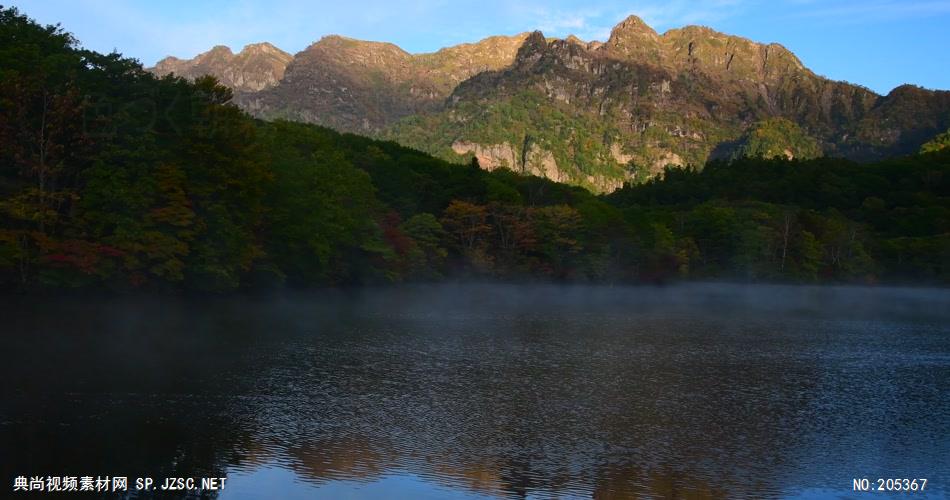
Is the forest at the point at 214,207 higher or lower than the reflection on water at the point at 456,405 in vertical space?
higher

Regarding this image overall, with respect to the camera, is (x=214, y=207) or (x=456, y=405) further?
(x=214, y=207)

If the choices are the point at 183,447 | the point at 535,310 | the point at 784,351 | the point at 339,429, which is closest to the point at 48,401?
the point at 183,447

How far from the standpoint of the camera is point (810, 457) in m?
23.5

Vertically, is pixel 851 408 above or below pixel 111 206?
below

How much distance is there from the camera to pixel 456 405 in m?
29.3

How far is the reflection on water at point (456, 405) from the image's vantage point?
2064 cm

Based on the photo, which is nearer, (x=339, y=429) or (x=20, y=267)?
(x=339, y=429)

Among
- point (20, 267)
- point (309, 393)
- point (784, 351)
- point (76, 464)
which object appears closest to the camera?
point (76, 464)

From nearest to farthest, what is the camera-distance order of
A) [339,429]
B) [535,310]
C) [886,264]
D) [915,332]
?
[339,429] < [915,332] < [535,310] < [886,264]

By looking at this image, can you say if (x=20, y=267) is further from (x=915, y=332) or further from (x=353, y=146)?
(x=353, y=146)

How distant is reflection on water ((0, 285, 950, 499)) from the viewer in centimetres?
2064

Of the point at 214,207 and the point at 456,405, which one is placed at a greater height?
the point at 214,207

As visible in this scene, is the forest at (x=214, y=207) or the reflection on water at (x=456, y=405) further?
the forest at (x=214, y=207)

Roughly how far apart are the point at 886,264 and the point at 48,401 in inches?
6653
